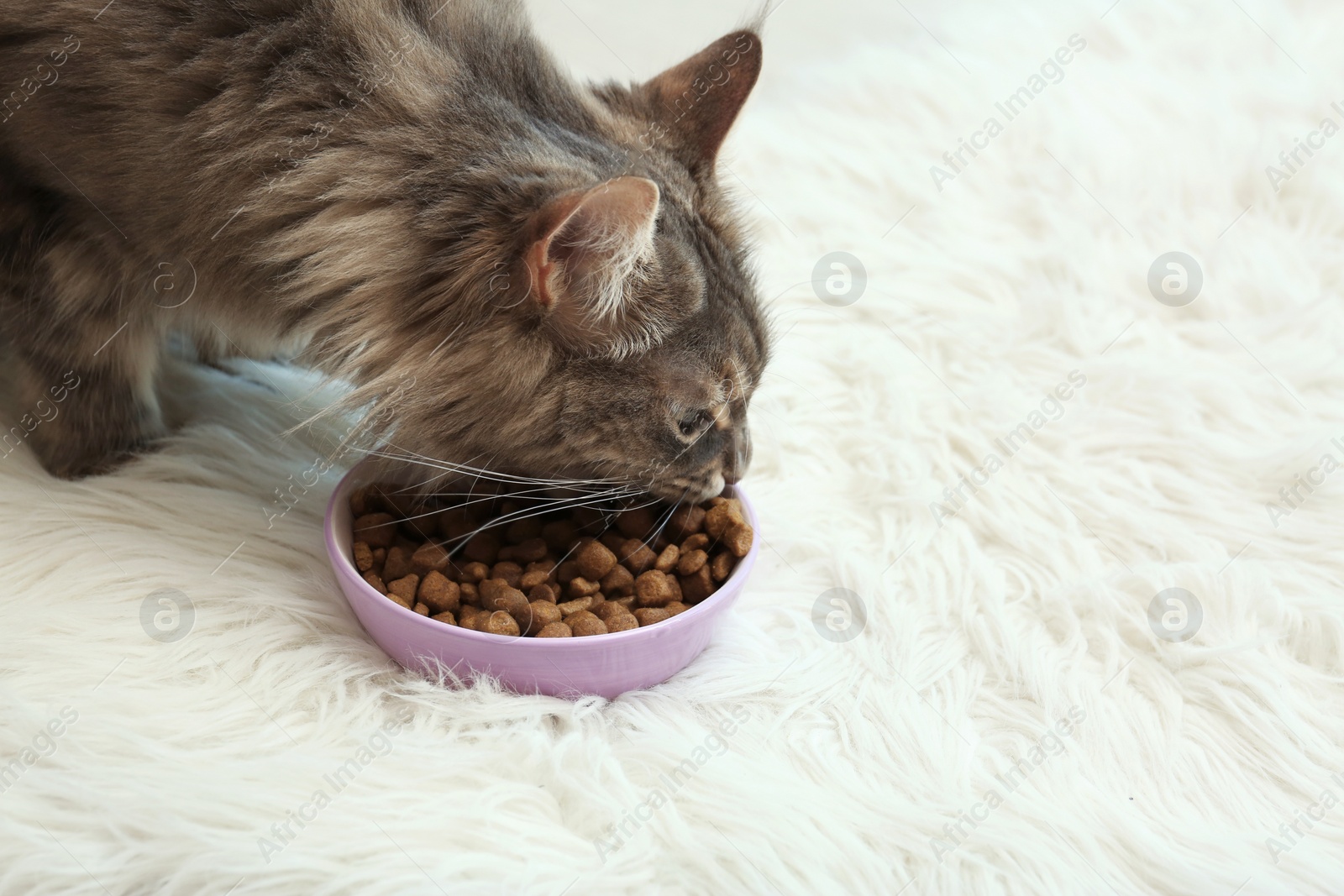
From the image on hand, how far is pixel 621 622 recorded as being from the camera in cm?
102

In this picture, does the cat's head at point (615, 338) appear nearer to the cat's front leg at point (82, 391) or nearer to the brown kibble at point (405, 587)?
the brown kibble at point (405, 587)

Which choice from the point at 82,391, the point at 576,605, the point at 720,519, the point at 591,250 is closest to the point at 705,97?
the point at 591,250

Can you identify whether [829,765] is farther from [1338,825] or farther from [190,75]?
[190,75]

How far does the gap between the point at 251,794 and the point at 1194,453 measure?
3.94ft

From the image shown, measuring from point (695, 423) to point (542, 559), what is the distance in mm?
234

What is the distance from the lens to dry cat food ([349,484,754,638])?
1.02m

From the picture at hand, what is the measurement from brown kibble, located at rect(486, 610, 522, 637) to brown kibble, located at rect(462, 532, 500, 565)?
0.38ft

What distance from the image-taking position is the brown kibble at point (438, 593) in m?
1.02

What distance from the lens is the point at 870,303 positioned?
1616mm

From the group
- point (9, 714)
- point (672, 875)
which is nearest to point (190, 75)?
point (9, 714)

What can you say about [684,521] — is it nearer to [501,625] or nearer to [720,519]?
[720,519]

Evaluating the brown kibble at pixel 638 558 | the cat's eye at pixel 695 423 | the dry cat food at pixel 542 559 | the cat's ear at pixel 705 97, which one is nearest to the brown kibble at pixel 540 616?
the dry cat food at pixel 542 559

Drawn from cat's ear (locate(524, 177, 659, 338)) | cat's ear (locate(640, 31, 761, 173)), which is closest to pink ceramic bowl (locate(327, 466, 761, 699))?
cat's ear (locate(524, 177, 659, 338))

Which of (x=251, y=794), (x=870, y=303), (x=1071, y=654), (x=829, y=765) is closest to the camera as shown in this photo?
(x=251, y=794)
